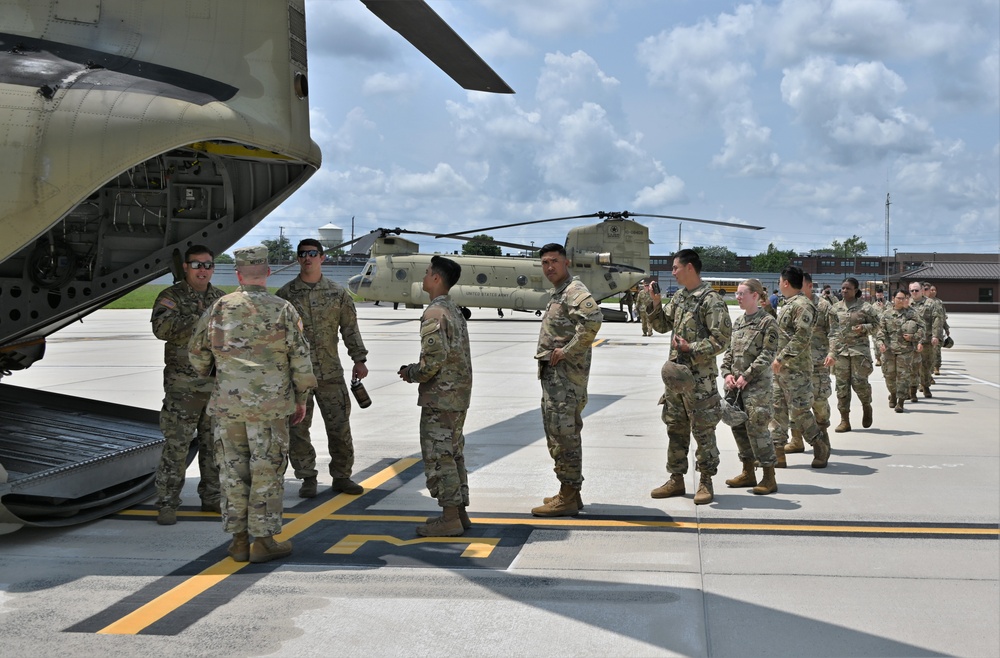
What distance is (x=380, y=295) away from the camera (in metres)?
33.6

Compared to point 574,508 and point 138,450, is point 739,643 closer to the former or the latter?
point 574,508

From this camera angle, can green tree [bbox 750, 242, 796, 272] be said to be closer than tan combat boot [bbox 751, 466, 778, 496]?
No

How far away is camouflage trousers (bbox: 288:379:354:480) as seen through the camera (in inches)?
269

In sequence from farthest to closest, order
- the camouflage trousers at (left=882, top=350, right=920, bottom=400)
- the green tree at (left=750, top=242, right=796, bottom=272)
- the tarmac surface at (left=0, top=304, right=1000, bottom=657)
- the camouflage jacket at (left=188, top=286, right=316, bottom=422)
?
the green tree at (left=750, top=242, right=796, bottom=272)
the camouflage trousers at (left=882, top=350, right=920, bottom=400)
the camouflage jacket at (left=188, top=286, right=316, bottom=422)
the tarmac surface at (left=0, top=304, right=1000, bottom=657)

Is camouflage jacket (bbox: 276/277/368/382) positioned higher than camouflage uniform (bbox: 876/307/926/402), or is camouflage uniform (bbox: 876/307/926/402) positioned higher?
camouflage jacket (bbox: 276/277/368/382)

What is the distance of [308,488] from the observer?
7039 mm

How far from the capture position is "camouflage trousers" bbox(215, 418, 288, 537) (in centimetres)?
529

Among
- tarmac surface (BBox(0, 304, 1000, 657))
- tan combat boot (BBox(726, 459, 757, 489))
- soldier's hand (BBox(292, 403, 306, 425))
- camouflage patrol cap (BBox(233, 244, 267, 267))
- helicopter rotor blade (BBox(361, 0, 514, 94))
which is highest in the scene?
helicopter rotor blade (BBox(361, 0, 514, 94))

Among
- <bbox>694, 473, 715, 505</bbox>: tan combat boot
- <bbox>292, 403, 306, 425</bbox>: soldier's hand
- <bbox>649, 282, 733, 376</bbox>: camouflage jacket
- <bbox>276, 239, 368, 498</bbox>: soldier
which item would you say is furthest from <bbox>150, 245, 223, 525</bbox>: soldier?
<bbox>694, 473, 715, 505</bbox>: tan combat boot

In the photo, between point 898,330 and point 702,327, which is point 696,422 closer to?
point 702,327

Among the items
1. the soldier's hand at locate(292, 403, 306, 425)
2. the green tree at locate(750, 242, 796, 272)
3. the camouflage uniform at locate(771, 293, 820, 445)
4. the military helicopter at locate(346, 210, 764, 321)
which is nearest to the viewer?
the soldier's hand at locate(292, 403, 306, 425)

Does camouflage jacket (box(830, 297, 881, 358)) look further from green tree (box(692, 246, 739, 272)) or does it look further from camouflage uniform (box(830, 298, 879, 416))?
green tree (box(692, 246, 739, 272))

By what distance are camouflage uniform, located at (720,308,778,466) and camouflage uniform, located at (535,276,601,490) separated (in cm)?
164

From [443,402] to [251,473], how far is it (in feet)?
4.36
